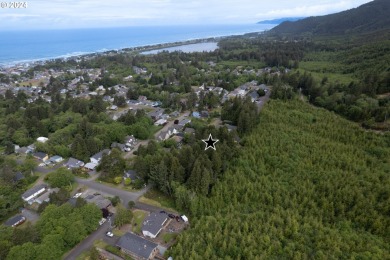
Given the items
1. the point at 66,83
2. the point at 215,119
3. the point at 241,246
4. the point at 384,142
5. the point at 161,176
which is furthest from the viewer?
the point at 66,83

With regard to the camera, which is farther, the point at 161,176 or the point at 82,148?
the point at 82,148

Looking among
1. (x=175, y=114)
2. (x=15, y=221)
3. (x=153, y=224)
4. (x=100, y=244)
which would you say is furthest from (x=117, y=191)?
(x=175, y=114)

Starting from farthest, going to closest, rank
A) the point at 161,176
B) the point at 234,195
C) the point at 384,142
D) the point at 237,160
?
the point at 384,142 → the point at 237,160 → the point at 161,176 → the point at 234,195

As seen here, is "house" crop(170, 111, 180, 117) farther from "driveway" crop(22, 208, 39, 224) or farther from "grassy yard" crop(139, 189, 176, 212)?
"driveway" crop(22, 208, 39, 224)

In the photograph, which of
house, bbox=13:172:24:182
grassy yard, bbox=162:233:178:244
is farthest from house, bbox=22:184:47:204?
grassy yard, bbox=162:233:178:244

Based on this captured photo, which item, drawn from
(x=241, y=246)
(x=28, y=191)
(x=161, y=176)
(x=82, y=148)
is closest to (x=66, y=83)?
(x=82, y=148)

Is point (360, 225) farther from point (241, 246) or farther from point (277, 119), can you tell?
point (277, 119)

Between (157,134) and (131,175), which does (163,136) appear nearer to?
(157,134)
